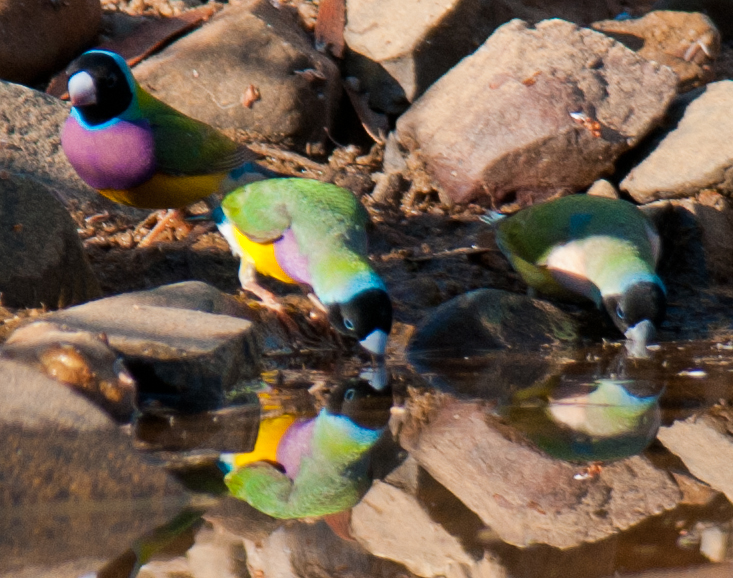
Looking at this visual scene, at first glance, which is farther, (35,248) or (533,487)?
(35,248)

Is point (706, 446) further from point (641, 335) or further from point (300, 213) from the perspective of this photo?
point (300, 213)

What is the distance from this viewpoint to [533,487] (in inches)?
115

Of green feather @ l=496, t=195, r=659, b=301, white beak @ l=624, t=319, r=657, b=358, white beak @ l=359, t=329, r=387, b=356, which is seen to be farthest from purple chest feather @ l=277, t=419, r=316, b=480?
green feather @ l=496, t=195, r=659, b=301

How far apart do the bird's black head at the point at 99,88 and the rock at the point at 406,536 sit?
311 cm

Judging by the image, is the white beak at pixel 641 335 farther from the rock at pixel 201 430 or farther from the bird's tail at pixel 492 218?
the rock at pixel 201 430

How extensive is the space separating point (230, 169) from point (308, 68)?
1.51 metres

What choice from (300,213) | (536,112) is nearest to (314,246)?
(300,213)

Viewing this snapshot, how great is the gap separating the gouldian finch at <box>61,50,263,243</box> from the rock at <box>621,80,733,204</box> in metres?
2.69

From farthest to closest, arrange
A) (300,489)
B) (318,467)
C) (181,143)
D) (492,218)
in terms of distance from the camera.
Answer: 1. (492,218)
2. (181,143)
3. (318,467)
4. (300,489)

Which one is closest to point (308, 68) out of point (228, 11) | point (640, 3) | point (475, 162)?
point (228, 11)

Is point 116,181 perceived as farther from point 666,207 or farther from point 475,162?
point 666,207

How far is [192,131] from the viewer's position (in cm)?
545

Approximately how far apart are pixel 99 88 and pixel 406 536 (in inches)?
137

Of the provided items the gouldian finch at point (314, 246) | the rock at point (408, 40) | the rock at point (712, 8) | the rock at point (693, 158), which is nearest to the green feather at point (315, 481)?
the gouldian finch at point (314, 246)
